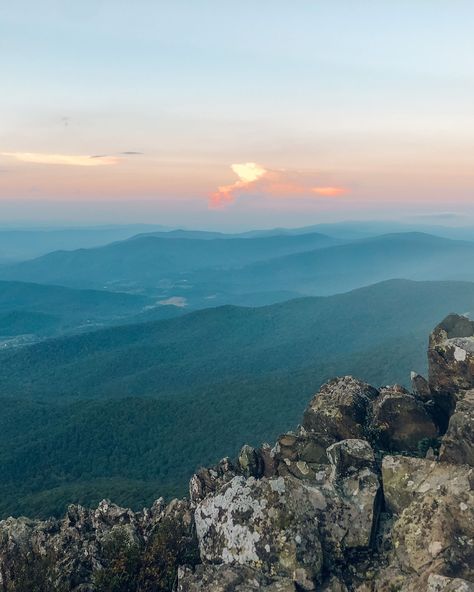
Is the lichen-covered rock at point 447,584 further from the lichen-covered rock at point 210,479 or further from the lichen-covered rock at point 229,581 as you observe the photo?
the lichen-covered rock at point 210,479

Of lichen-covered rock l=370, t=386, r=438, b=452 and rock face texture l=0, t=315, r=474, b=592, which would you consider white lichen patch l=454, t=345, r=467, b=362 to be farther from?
lichen-covered rock l=370, t=386, r=438, b=452

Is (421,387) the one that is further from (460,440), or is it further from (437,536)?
(437,536)

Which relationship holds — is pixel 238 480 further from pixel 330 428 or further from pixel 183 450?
pixel 183 450

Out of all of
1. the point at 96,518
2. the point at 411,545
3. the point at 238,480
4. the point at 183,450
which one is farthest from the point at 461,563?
the point at 183,450

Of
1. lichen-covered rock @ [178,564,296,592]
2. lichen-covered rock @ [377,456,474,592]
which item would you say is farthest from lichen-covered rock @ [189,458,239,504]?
lichen-covered rock @ [377,456,474,592]

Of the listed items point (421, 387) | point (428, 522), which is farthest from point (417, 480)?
point (421, 387)
